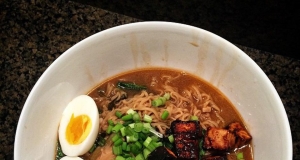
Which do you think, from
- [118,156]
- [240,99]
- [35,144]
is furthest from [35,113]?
[240,99]

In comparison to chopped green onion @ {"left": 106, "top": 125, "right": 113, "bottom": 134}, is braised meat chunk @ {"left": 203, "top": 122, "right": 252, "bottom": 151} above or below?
below

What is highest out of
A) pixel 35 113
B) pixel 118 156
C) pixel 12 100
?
pixel 12 100

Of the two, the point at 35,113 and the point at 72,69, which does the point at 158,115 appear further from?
the point at 35,113

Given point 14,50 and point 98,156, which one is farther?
point 14,50

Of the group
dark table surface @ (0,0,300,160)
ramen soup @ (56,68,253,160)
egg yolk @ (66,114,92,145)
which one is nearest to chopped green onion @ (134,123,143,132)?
ramen soup @ (56,68,253,160)

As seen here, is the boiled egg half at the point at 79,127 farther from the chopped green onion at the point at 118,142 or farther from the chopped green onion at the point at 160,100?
the chopped green onion at the point at 160,100

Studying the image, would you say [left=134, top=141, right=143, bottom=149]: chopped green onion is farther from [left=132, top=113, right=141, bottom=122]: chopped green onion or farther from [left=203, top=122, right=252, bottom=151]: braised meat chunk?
[left=203, top=122, right=252, bottom=151]: braised meat chunk

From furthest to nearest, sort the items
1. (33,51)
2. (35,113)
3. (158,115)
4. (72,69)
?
(33,51), (158,115), (72,69), (35,113)

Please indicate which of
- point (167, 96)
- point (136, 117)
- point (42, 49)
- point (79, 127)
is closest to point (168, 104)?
point (167, 96)
